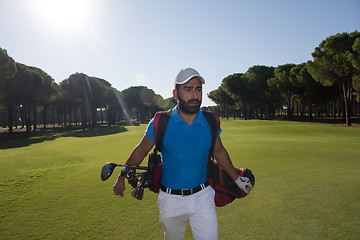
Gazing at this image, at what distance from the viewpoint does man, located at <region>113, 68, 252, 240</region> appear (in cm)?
274

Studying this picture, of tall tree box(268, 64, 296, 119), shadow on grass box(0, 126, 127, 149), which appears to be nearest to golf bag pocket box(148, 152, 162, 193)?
shadow on grass box(0, 126, 127, 149)

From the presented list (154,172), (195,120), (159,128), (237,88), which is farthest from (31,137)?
(237,88)

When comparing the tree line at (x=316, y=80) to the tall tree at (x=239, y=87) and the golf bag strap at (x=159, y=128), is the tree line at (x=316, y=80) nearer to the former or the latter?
the tall tree at (x=239, y=87)

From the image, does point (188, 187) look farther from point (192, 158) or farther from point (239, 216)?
point (239, 216)

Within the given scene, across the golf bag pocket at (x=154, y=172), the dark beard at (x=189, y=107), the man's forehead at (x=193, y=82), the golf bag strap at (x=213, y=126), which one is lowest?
the golf bag pocket at (x=154, y=172)

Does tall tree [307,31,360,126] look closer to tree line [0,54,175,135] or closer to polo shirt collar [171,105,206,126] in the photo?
polo shirt collar [171,105,206,126]

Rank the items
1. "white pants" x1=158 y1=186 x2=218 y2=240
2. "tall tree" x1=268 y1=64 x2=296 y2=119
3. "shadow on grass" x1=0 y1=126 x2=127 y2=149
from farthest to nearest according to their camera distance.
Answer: "tall tree" x1=268 y1=64 x2=296 y2=119, "shadow on grass" x1=0 y1=126 x2=127 y2=149, "white pants" x1=158 y1=186 x2=218 y2=240

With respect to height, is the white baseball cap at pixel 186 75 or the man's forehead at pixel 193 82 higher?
the white baseball cap at pixel 186 75

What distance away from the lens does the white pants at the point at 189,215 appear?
2.71 m

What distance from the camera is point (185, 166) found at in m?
2.83

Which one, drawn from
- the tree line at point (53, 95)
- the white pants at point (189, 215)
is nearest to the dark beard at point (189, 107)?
the white pants at point (189, 215)

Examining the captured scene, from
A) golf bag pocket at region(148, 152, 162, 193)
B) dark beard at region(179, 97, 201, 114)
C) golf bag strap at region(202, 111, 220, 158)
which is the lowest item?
golf bag pocket at region(148, 152, 162, 193)

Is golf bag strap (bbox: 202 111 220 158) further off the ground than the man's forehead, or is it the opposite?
the man's forehead

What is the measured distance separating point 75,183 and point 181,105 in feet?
20.9
